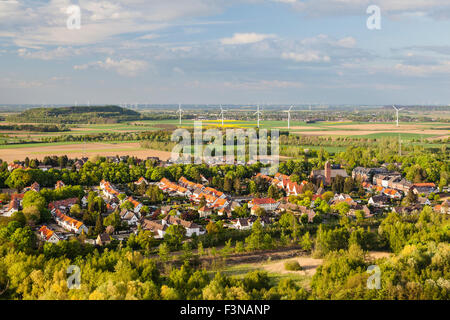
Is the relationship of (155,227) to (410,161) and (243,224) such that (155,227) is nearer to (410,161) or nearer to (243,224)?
(243,224)

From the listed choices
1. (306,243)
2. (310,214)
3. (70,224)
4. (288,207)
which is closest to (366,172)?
(288,207)

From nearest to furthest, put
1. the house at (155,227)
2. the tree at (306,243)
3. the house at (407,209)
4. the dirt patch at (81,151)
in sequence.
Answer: the tree at (306,243) → the house at (155,227) → the house at (407,209) → the dirt patch at (81,151)

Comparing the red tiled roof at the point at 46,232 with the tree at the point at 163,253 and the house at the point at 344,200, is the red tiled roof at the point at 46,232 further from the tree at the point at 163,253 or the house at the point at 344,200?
the house at the point at 344,200

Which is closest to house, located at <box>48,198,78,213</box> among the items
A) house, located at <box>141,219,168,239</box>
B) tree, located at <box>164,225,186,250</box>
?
house, located at <box>141,219,168,239</box>

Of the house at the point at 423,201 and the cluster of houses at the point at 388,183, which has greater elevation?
the cluster of houses at the point at 388,183

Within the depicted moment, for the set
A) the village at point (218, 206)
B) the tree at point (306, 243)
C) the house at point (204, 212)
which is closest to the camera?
the tree at point (306, 243)

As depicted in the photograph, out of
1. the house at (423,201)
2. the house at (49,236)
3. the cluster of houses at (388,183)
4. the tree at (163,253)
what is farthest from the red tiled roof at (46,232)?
the house at (423,201)
